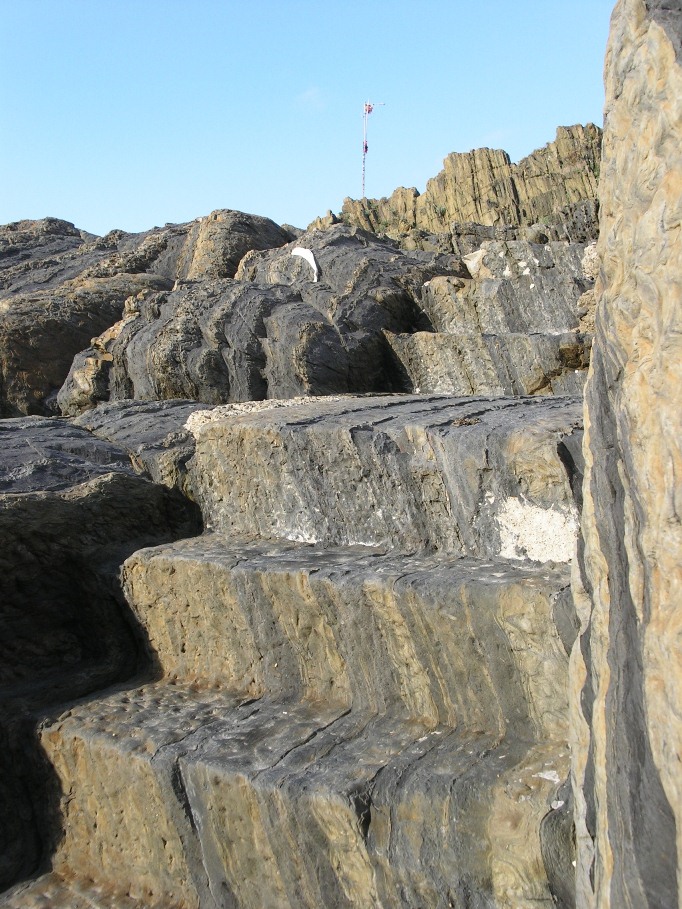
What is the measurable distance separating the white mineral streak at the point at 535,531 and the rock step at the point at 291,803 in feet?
2.19


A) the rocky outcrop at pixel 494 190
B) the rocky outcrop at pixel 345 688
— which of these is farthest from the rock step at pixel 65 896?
the rocky outcrop at pixel 494 190

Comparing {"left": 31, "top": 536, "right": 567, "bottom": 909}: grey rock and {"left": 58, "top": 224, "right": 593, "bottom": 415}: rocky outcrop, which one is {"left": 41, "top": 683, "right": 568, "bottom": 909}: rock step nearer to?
{"left": 31, "top": 536, "right": 567, "bottom": 909}: grey rock

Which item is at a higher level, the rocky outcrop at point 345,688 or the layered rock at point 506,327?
the layered rock at point 506,327

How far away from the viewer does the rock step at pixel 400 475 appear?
307 centimetres

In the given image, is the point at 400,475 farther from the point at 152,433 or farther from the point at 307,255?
the point at 307,255

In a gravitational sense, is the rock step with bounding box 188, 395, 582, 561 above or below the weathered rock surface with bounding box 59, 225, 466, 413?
below

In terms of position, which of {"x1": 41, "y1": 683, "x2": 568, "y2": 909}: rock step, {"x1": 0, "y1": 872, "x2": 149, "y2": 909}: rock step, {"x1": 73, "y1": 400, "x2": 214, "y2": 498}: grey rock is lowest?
{"x1": 0, "y1": 872, "x2": 149, "y2": 909}: rock step

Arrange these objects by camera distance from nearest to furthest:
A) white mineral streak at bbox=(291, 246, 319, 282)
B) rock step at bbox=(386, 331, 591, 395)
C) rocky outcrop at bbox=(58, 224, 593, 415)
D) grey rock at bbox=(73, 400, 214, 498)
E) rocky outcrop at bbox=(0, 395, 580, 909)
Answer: rocky outcrop at bbox=(0, 395, 580, 909)
grey rock at bbox=(73, 400, 214, 498)
rock step at bbox=(386, 331, 591, 395)
rocky outcrop at bbox=(58, 224, 593, 415)
white mineral streak at bbox=(291, 246, 319, 282)

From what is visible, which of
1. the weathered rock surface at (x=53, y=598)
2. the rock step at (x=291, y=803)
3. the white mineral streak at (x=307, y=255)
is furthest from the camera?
the white mineral streak at (x=307, y=255)

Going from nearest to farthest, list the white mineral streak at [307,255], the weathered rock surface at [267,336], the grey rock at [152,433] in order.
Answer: the grey rock at [152,433]
the weathered rock surface at [267,336]
the white mineral streak at [307,255]

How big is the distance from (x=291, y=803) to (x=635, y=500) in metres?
1.58

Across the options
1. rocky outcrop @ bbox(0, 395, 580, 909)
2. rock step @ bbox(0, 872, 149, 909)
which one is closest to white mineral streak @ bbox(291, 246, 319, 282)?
rocky outcrop @ bbox(0, 395, 580, 909)

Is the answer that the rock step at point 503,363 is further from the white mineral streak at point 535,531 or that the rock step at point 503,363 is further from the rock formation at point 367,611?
the white mineral streak at point 535,531

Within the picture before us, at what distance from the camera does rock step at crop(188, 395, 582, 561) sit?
10.1 ft
